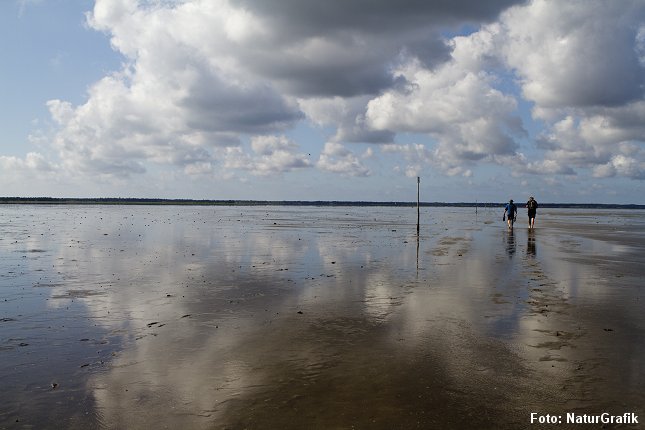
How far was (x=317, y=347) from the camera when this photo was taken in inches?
340

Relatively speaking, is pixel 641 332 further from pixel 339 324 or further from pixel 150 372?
pixel 150 372

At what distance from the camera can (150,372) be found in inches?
289

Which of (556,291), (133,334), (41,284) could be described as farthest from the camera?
(41,284)

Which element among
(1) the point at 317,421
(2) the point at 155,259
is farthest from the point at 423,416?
(2) the point at 155,259

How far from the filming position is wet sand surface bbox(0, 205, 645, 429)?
6.03 m

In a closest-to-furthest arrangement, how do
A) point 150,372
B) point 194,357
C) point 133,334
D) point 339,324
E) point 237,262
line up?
point 150,372
point 194,357
point 133,334
point 339,324
point 237,262

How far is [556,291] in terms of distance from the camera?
14.0 metres

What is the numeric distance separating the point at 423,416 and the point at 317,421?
142 centimetres

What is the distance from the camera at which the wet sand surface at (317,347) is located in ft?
19.8

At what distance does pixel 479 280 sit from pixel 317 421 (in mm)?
11682

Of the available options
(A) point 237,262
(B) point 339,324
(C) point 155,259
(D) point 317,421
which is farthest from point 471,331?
(C) point 155,259

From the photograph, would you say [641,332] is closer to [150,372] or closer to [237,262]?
[150,372]

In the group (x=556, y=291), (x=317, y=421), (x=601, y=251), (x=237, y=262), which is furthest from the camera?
(x=601, y=251)

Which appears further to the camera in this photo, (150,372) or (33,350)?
(33,350)
